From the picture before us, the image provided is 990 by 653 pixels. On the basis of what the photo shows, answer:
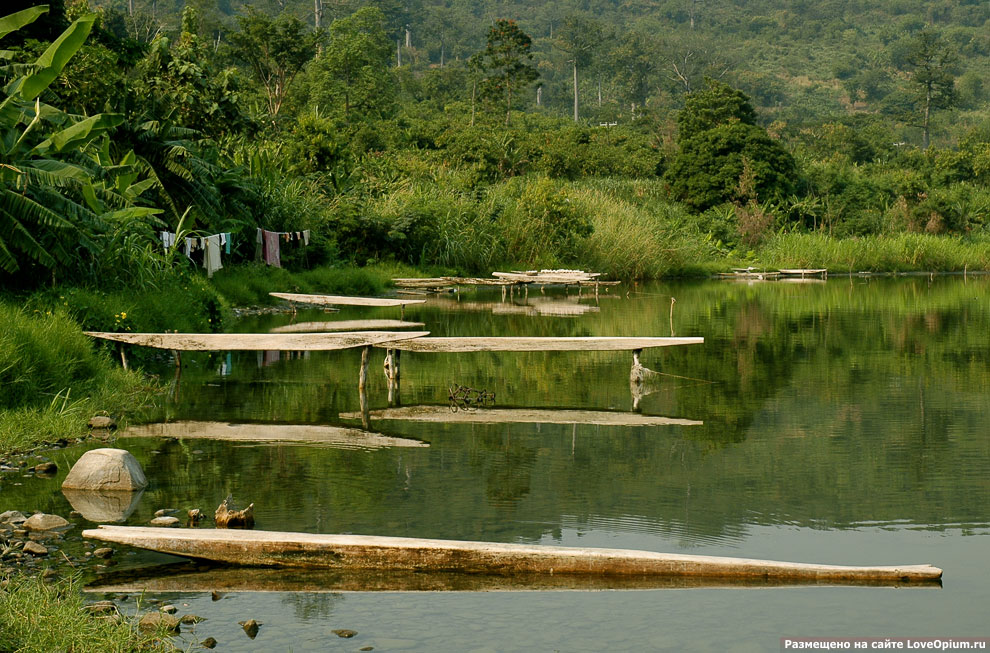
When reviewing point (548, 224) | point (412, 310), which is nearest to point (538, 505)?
point (412, 310)

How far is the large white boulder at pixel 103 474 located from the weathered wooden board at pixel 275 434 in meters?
2.42

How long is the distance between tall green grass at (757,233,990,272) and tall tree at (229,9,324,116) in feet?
80.5

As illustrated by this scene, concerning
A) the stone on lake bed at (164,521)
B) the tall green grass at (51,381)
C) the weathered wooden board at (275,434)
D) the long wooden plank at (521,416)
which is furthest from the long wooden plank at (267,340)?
the stone on lake bed at (164,521)

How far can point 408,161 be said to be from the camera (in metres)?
46.3

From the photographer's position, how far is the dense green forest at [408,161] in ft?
55.0

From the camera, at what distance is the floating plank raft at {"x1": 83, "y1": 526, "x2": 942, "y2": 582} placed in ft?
24.0

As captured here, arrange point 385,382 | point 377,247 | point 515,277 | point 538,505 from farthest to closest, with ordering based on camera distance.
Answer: point 377,247 → point 515,277 → point 385,382 → point 538,505

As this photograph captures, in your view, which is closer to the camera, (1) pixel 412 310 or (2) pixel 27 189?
(2) pixel 27 189

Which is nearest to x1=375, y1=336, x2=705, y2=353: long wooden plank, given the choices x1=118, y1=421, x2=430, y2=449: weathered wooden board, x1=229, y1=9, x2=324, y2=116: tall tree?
x1=118, y1=421, x2=430, y2=449: weathered wooden board

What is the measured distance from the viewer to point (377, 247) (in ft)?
117

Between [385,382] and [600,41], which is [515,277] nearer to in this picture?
[385,382]

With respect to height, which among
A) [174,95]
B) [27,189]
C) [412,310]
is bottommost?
[412,310]

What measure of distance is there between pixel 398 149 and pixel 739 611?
4941cm

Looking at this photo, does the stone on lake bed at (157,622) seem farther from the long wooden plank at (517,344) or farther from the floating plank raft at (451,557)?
the long wooden plank at (517,344)
